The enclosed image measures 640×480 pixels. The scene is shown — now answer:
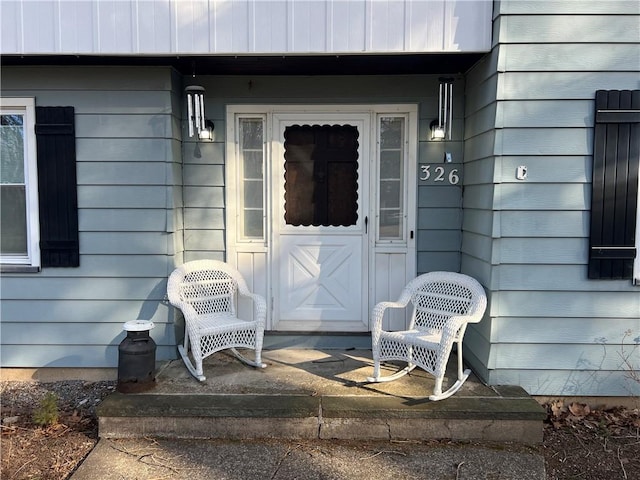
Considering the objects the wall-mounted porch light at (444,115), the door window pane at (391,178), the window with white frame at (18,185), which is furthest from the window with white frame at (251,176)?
the window with white frame at (18,185)

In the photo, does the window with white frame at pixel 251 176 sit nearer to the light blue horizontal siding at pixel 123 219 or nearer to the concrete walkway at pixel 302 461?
the light blue horizontal siding at pixel 123 219

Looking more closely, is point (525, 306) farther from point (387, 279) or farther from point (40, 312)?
point (40, 312)

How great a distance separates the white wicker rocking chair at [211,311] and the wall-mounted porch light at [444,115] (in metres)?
1.75

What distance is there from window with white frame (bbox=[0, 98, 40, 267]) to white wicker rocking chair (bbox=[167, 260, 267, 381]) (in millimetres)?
1090

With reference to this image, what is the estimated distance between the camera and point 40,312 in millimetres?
3475

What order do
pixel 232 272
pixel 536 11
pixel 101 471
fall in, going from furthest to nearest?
pixel 232 272 < pixel 536 11 < pixel 101 471

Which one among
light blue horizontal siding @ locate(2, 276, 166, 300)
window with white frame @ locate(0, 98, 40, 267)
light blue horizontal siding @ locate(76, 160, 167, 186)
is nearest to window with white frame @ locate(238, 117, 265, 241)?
light blue horizontal siding @ locate(76, 160, 167, 186)

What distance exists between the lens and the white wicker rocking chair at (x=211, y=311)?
313 centimetres

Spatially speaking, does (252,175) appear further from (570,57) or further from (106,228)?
(570,57)

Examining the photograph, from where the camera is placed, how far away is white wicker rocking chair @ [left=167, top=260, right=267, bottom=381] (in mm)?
3127

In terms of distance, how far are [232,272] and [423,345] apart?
151 centimetres

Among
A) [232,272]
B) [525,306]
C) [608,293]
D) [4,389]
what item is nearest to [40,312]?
[4,389]

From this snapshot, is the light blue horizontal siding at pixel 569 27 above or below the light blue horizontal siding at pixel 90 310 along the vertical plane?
above

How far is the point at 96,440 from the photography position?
2.78 m
